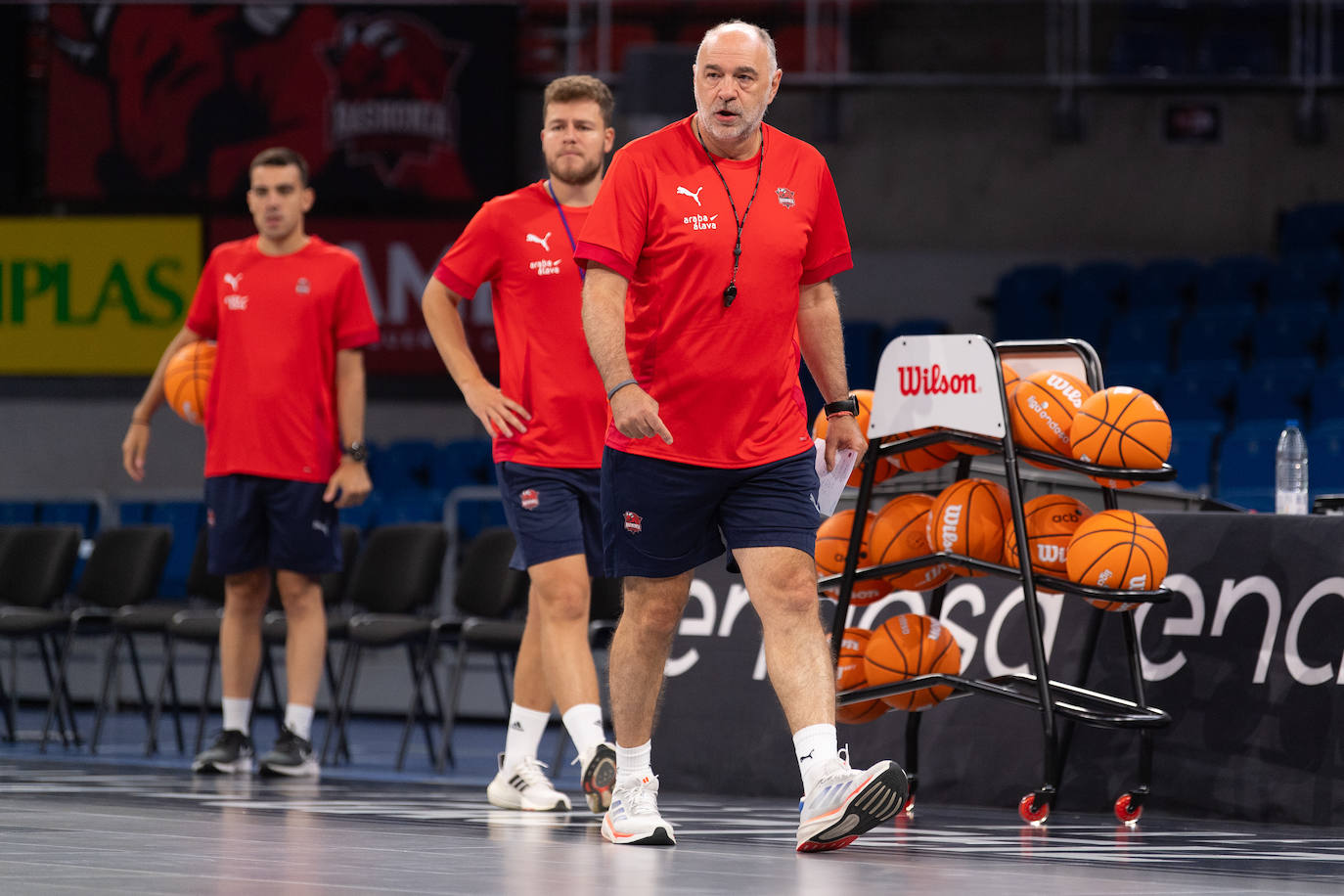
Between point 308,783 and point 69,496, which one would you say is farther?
point 69,496

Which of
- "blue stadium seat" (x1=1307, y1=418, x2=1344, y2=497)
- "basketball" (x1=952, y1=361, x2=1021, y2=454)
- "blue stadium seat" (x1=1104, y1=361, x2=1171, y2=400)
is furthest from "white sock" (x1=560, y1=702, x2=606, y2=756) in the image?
"blue stadium seat" (x1=1104, y1=361, x2=1171, y2=400)

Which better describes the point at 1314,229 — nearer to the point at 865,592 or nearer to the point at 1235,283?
the point at 1235,283

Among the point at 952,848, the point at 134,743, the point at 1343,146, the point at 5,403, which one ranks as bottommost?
the point at 134,743

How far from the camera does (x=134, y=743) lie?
9102 millimetres

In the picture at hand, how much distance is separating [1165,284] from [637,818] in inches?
344

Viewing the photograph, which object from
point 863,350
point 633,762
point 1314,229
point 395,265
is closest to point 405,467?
point 395,265

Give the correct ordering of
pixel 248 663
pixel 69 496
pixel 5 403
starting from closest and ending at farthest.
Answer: pixel 248 663 < pixel 69 496 < pixel 5 403

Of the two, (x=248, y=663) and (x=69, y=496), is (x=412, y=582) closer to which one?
(x=248, y=663)

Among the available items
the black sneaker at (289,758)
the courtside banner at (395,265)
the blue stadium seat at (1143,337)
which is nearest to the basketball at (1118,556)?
the black sneaker at (289,758)

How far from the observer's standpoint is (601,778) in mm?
4961

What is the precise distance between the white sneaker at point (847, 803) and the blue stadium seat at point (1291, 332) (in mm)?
7548

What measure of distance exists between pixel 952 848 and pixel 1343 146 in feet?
34.6

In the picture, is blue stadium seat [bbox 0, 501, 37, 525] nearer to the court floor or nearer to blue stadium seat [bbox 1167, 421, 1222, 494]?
the court floor

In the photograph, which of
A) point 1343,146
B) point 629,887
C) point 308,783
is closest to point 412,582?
point 308,783
